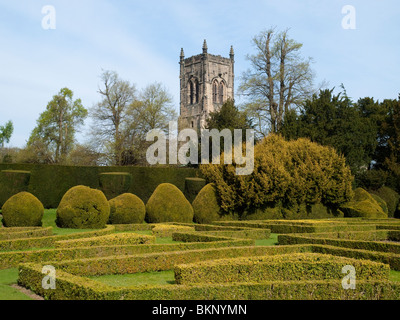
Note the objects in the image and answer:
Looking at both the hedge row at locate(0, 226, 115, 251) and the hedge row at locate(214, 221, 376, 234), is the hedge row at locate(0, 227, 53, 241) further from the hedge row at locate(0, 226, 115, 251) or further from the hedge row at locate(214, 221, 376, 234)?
the hedge row at locate(214, 221, 376, 234)

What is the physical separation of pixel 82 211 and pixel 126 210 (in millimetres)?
2599

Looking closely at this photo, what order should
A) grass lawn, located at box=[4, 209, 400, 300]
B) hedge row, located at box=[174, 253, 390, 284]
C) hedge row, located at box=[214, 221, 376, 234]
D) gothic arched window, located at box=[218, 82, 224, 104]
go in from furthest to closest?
1. gothic arched window, located at box=[218, 82, 224, 104]
2. hedge row, located at box=[214, 221, 376, 234]
3. hedge row, located at box=[174, 253, 390, 284]
4. grass lawn, located at box=[4, 209, 400, 300]

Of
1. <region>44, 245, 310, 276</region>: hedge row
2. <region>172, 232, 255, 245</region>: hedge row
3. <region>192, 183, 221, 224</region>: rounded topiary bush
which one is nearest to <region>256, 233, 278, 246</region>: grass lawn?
<region>172, 232, 255, 245</region>: hedge row

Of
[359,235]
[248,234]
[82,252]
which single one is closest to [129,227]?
[248,234]

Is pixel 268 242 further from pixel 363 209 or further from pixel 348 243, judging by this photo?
pixel 363 209

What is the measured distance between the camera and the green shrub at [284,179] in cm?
2492

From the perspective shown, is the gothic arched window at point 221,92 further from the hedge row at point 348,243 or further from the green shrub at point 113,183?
the hedge row at point 348,243

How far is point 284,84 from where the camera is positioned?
38.8 meters

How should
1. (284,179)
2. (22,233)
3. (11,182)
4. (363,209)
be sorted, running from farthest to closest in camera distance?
(363,209), (284,179), (11,182), (22,233)

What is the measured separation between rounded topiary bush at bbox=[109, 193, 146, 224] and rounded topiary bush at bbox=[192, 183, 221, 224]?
130 inches

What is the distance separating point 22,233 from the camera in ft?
50.1

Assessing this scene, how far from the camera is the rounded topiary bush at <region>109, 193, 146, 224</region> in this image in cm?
2194

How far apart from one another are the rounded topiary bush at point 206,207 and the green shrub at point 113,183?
403 centimetres
